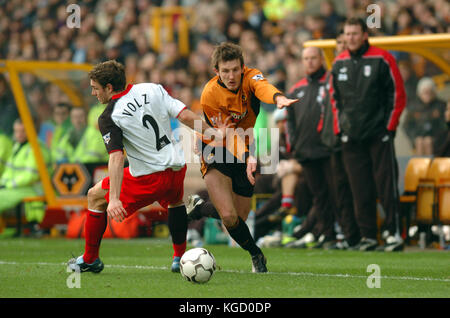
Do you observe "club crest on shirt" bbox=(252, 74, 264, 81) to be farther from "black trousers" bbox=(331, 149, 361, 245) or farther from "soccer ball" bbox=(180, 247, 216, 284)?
"black trousers" bbox=(331, 149, 361, 245)

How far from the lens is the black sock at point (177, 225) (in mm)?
7730

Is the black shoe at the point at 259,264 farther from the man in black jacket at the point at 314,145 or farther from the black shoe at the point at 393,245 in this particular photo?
the man in black jacket at the point at 314,145

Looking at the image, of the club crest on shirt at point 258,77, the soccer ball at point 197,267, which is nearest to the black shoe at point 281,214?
the club crest on shirt at point 258,77

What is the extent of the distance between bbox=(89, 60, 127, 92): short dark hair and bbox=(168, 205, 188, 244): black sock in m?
1.21

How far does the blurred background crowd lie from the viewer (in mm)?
12211

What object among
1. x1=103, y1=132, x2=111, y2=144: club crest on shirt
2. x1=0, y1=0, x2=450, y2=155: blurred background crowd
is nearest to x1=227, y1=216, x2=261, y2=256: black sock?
x1=103, y1=132, x2=111, y2=144: club crest on shirt

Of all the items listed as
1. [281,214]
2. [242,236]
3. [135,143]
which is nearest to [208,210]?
[242,236]

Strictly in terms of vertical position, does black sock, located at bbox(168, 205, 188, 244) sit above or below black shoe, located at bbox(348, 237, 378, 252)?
above

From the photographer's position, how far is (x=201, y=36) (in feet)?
65.7

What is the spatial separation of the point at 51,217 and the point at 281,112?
3989mm

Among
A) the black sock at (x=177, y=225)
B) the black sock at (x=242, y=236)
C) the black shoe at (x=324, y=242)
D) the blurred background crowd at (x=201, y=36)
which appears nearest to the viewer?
the black sock at (x=242, y=236)

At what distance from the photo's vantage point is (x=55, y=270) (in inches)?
307

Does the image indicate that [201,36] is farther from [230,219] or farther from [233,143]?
[230,219]

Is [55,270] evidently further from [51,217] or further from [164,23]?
[164,23]
